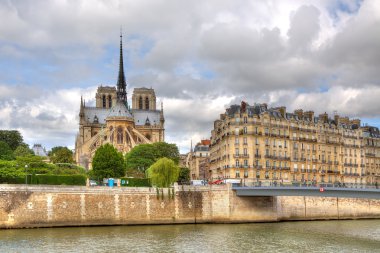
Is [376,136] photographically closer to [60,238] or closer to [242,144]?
[242,144]

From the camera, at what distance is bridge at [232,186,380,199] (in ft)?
171

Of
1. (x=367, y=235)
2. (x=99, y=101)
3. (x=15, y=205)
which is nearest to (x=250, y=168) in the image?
(x=367, y=235)

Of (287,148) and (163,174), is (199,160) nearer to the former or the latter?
(287,148)

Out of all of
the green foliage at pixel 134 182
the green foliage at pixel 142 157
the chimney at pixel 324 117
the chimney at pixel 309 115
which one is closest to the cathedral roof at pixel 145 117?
the green foliage at pixel 142 157

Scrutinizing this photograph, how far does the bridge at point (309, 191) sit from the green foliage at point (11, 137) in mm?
77687

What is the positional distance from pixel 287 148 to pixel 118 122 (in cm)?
6154

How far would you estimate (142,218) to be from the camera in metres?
61.8

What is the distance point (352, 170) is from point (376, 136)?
15.8 metres

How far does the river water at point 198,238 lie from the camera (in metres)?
42.2

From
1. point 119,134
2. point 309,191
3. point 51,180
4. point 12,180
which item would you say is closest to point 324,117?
point 309,191

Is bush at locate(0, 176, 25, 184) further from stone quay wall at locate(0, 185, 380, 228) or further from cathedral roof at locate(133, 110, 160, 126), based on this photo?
cathedral roof at locate(133, 110, 160, 126)

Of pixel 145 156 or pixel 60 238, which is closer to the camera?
pixel 60 238

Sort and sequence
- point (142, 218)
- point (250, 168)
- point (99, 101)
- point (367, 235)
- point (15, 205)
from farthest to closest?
point (99, 101), point (250, 168), point (142, 218), point (15, 205), point (367, 235)

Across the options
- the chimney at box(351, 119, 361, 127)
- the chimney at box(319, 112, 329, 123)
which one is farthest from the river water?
the chimney at box(351, 119, 361, 127)
